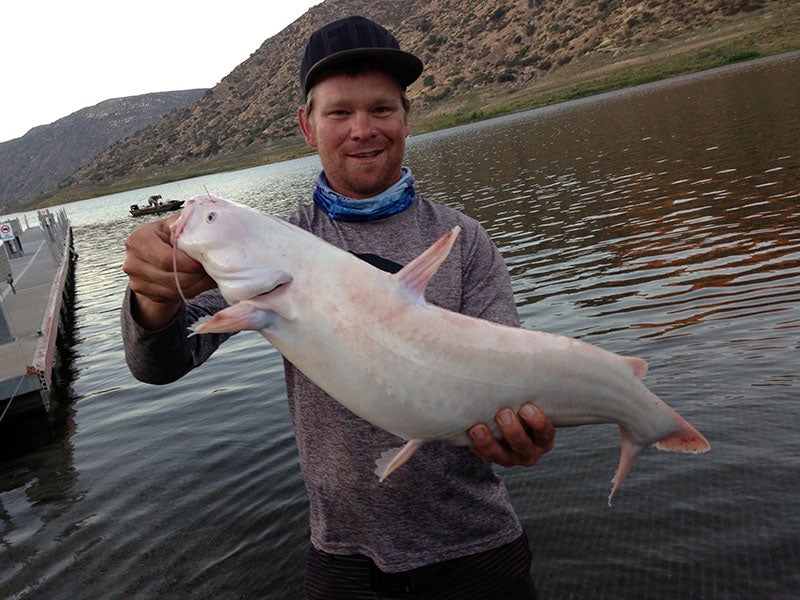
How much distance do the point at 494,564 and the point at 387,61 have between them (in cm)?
235

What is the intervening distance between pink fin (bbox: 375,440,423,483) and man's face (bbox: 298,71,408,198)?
4.13ft

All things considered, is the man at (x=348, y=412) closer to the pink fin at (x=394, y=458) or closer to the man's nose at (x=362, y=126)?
the man's nose at (x=362, y=126)

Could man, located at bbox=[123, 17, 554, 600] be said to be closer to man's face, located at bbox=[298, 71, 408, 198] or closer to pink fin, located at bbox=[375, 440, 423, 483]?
man's face, located at bbox=[298, 71, 408, 198]

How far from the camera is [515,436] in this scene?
2.52 m

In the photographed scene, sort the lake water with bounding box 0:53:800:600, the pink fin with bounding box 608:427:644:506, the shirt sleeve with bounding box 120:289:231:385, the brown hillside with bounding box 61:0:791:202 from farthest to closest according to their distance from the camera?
the brown hillside with bounding box 61:0:791:202 < the lake water with bounding box 0:53:800:600 < the pink fin with bounding box 608:427:644:506 < the shirt sleeve with bounding box 120:289:231:385

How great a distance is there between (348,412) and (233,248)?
0.89 m

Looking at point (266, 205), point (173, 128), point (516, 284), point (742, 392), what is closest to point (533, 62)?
point (266, 205)

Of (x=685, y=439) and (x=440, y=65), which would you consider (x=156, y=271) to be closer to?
(x=685, y=439)

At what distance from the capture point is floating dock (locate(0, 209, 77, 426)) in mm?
10742

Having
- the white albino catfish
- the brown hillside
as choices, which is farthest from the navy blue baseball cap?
the brown hillside

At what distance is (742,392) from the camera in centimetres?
757

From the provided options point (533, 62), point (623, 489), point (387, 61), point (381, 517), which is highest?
point (533, 62)

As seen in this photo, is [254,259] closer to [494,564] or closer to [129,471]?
[494,564]

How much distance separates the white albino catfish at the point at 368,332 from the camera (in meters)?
2.44
